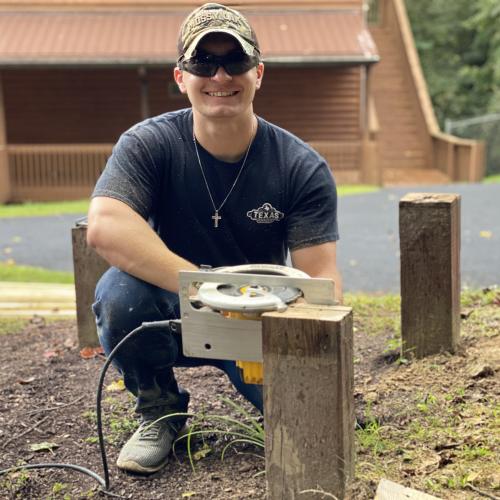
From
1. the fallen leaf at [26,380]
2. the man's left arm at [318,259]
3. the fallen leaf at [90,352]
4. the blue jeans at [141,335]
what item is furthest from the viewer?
the fallen leaf at [90,352]

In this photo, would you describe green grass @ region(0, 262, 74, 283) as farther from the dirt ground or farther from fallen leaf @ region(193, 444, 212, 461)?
fallen leaf @ region(193, 444, 212, 461)

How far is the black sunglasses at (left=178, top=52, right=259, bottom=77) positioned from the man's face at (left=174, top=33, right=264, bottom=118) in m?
0.01

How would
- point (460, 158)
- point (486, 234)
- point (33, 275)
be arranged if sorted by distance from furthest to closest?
point (460, 158) < point (486, 234) < point (33, 275)

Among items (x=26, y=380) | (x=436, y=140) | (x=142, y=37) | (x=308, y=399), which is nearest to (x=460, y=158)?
(x=436, y=140)

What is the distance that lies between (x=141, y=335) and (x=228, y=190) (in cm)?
63

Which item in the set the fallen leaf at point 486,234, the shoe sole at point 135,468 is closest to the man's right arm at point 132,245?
the shoe sole at point 135,468

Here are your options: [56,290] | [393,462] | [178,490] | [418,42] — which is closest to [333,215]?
[393,462]

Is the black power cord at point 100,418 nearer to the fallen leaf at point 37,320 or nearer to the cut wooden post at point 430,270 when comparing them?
the cut wooden post at point 430,270

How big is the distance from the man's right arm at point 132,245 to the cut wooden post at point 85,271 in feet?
4.85

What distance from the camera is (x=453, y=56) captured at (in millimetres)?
29141

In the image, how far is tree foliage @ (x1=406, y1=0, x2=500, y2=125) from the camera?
91.1ft

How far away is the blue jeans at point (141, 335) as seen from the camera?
277cm

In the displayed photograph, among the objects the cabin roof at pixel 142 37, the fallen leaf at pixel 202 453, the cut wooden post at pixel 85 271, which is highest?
the cabin roof at pixel 142 37

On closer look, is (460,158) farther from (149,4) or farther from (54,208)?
(54,208)
